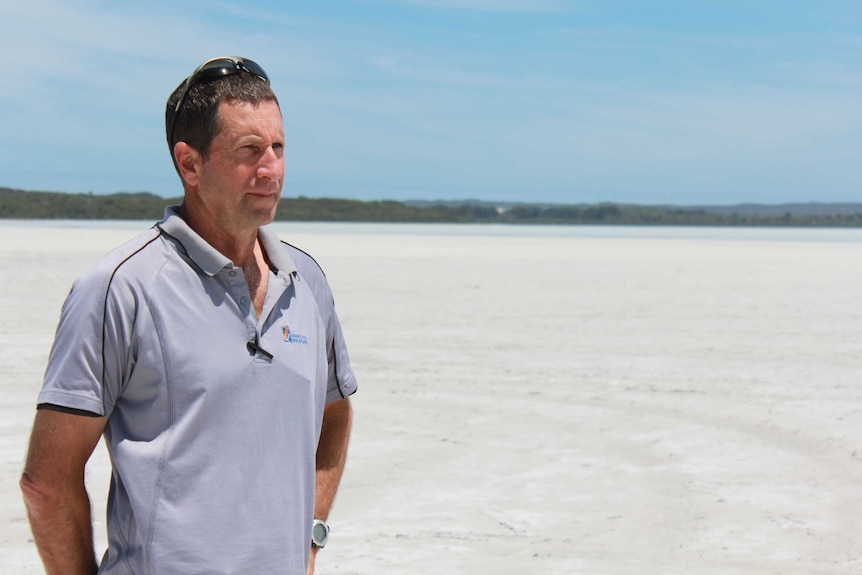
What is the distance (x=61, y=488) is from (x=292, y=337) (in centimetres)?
46

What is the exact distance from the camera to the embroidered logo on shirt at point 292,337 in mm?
1858

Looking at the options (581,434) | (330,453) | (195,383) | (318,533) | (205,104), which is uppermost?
(205,104)

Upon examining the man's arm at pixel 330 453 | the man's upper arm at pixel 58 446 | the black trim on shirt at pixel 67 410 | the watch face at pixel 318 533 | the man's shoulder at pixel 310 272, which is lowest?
the watch face at pixel 318 533

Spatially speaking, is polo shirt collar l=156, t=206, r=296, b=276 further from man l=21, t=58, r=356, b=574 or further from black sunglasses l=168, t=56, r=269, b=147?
black sunglasses l=168, t=56, r=269, b=147

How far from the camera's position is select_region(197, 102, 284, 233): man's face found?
1.83 metres

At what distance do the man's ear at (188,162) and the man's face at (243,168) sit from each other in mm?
11

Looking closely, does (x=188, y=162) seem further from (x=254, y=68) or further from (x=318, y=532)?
(x=318, y=532)

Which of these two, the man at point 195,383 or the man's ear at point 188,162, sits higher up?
the man's ear at point 188,162

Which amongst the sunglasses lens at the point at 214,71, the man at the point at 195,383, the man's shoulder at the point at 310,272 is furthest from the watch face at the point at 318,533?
Answer: the sunglasses lens at the point at 214,71

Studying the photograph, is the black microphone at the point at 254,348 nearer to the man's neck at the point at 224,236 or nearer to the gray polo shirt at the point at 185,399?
the gray polo shirt at the point at 185,399

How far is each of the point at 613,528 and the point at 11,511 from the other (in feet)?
9.69

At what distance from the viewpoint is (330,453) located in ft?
7.49

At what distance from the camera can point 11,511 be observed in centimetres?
529

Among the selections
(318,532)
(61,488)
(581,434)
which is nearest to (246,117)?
(61,488)
